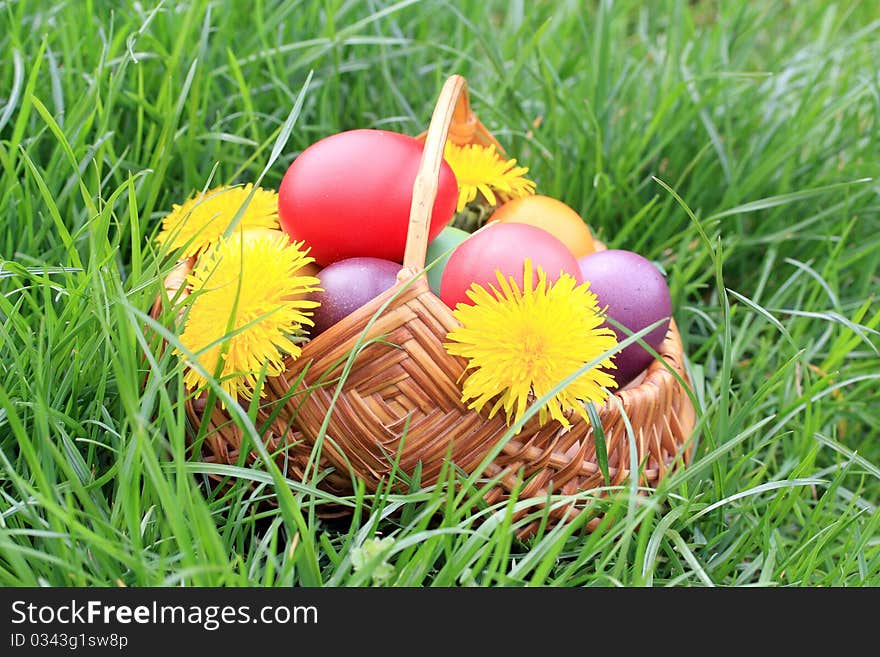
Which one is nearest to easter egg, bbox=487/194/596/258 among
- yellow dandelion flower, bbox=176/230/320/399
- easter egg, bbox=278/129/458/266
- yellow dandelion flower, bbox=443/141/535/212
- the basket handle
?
yellow dandelion flower, bbox=443/141/535/212

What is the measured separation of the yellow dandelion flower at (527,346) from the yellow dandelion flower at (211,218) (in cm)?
38

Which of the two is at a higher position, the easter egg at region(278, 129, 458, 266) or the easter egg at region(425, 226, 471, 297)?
the easter egg at region(278, 129, 458, 266)

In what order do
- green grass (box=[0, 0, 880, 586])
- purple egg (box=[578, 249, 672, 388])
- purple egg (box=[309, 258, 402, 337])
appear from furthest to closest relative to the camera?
purple egg (box=[578, 249, 672, 388]) → purple egg (box=[309, 258, 402, 337]) → green grass (box=[0, 0, 880, 586])

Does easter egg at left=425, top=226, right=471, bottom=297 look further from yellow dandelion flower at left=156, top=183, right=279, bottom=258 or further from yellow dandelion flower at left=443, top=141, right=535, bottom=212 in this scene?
yellow dandelion flower at left=156, top=183, right=279, bottom=258

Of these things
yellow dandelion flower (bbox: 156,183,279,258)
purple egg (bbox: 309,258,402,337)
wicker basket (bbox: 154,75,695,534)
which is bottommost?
wicker basket (bbox: 154,75,695,534)

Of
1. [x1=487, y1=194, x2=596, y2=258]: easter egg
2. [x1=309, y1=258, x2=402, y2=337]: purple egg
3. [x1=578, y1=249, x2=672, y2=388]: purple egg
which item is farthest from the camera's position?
[x1=487, y1=194, x2=596, y2=258]: easter egg

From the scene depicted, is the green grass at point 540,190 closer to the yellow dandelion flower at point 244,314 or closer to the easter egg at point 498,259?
the yellow dandelion flower at point 244,314

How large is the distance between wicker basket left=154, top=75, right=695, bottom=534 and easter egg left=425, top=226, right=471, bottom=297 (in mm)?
190

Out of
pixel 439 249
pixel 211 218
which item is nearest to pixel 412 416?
pixel 439 249

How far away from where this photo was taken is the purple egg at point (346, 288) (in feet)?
3.71

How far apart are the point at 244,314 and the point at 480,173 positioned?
0.53m

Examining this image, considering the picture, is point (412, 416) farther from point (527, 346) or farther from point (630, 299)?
point (630, 299)

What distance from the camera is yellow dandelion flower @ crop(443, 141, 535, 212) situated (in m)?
1.42
